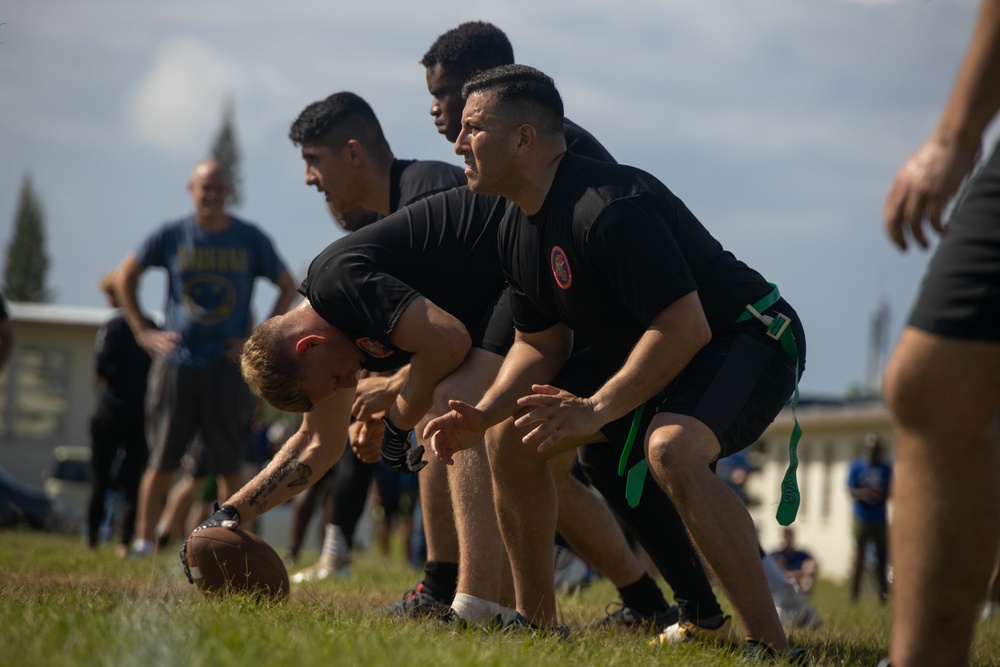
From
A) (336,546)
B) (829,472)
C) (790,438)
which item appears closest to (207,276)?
(336,546)

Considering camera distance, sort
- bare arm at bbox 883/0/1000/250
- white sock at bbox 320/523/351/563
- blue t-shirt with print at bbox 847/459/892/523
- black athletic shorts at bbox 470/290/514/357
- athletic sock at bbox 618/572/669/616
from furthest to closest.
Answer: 1. blue t-shirt with print at bbox 847/459/892/523
2. white sock at bbox 320/523/351/563
3. athletic sock at bbox 618/572/669/616
4. black athletic shorts at bbox 470/290/514/357
5. bare arm at bbox 883/0/1000/250

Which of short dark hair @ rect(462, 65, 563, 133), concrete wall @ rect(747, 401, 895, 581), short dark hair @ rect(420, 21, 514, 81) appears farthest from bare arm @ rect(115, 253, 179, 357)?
concrete wall @ rect(747, 401, 895, 581)

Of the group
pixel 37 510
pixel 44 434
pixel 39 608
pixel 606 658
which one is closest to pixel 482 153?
pixel 606 658

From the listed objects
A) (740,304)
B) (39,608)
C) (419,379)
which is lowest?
(39,608)

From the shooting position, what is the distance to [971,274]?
8.92ft

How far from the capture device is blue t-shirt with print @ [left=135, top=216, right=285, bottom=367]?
9.27 metres

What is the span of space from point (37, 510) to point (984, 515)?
19697 mm

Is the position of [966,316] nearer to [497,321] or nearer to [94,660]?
[94,660]

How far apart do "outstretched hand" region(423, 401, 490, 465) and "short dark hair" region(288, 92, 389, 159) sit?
2090 millimetres

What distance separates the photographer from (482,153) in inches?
170

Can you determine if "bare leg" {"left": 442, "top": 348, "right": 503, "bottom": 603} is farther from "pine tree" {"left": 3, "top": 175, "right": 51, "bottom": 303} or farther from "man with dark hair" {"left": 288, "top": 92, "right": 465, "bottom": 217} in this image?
"pine tree" {"left": 3, "top": 175, "right": 51, "bottom": 303}

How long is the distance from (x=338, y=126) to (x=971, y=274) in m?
3.84

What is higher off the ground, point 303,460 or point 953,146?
point 953,146

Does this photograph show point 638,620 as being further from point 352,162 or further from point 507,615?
point 352,162
